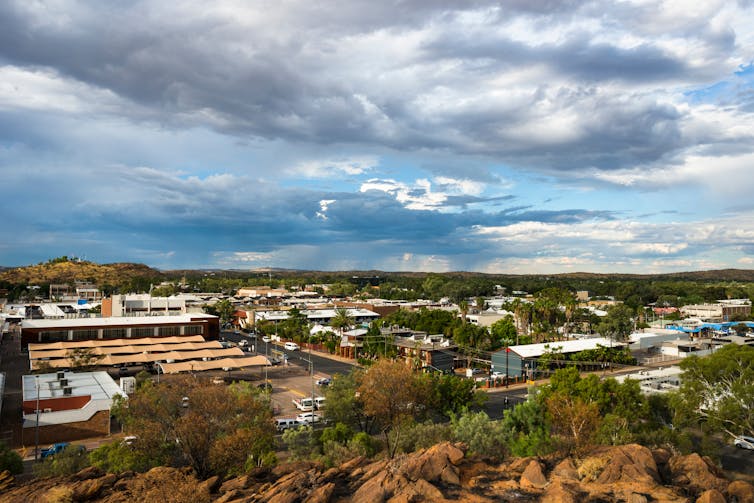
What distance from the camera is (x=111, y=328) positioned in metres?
81.9

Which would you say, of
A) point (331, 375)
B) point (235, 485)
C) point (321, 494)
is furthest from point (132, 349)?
point (321, 494)

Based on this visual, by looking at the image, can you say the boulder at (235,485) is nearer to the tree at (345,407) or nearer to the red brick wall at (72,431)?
the tree at (345,407)

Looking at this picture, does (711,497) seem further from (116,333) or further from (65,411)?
(116,333)

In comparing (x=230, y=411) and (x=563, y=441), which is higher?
(x=230, y=411)

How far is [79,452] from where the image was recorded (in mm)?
30891

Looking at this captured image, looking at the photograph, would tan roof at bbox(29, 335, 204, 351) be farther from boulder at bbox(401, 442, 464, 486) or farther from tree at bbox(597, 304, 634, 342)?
boulder at bbox(401, 442, 464, 486)

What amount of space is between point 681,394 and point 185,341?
6887 cm

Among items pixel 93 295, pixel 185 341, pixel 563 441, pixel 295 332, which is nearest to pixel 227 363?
pixel 185 341

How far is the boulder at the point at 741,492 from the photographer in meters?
18.6

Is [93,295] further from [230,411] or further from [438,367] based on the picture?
[230,411]

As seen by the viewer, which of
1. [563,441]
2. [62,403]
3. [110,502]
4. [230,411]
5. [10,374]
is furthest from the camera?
[10,374]

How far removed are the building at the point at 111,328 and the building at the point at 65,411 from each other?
98.1 feet

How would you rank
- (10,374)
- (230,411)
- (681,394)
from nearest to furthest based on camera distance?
(230,411) < (681,394) < (10,374)

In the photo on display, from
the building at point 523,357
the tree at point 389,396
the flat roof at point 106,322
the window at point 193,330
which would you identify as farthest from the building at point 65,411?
the building at point 523,357
